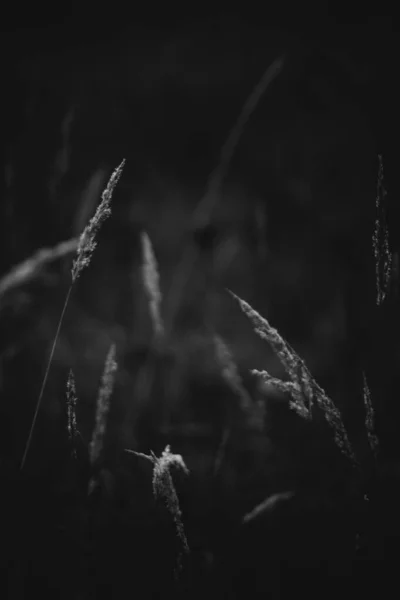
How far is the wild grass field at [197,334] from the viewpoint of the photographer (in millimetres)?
799

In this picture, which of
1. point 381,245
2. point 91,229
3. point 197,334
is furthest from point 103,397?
point 197,334

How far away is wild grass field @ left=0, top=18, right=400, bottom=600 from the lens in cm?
80

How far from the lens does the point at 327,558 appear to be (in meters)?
0.82

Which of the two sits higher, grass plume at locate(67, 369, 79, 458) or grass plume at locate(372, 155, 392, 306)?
grass plume at locate(372, 155, 392, 306)

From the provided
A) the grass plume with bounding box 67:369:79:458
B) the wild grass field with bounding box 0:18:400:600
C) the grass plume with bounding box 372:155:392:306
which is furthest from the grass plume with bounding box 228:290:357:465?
the grass plume with bounding box 67:369:79:458

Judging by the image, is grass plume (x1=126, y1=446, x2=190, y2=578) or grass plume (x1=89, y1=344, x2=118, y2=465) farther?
grass plume (x1=89, y1=344, x2=118, y2=465)

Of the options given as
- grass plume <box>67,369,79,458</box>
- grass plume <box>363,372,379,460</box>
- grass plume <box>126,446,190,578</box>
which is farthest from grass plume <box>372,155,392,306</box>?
grass plume <box>67,369,79,458</box>

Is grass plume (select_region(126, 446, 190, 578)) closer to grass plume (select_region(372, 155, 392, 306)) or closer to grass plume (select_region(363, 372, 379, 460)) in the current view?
grass plume (select_region(363, 372, 379, 460))

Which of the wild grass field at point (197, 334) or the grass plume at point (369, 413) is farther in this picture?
the wild grass field at point (197, 334)

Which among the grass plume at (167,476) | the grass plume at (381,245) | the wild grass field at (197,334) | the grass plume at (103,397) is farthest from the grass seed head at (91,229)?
the grass plume at (381,245)

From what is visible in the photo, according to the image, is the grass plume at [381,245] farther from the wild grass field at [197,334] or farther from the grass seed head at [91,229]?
the grass seed head at [91,229]

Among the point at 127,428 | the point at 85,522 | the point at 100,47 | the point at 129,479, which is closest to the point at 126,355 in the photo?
the point at 127,428

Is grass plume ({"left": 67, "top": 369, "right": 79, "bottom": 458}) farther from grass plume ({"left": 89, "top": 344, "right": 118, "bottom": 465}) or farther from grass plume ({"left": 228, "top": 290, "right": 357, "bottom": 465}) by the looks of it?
grass plume ({"left": 228, "top": 290, "right": 357, "bottom": 465})

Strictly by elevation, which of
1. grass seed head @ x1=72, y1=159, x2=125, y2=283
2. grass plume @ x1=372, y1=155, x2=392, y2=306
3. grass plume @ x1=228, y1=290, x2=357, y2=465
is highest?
grass seed head @ x1=72, y1=159, x2=125, y2=283
